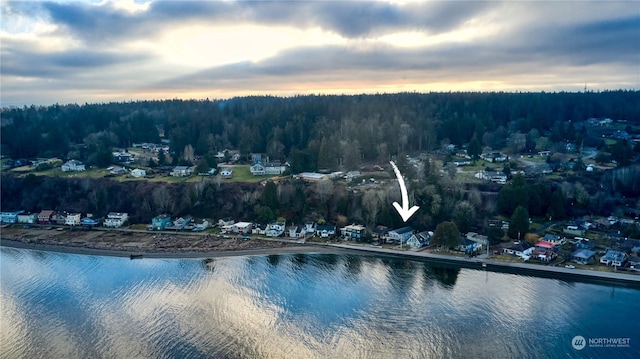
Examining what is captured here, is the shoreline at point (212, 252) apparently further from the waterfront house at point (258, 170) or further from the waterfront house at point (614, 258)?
the waterfront house at point (258, 170)

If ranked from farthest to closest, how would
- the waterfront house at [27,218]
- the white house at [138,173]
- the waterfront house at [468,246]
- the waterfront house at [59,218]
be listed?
the white house at [138,173], the waterfront house at [27,218], the waterfront house at [59,218], the waterfront house at [468,246]

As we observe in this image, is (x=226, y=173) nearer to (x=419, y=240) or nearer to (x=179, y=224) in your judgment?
(x=179, y=224)

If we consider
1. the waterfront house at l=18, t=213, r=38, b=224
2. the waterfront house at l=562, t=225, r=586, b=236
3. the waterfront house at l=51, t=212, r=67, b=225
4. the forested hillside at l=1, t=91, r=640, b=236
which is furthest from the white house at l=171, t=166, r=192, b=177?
the waterfront house at l=562, t=225, r=586, b=236

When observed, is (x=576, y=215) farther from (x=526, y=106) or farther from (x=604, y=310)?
(x=526, y=106)

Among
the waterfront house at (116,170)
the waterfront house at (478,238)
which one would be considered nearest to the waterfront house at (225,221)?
the waterfront house at (116,170)

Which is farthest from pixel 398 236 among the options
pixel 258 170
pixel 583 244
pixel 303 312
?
pixel 258 170
